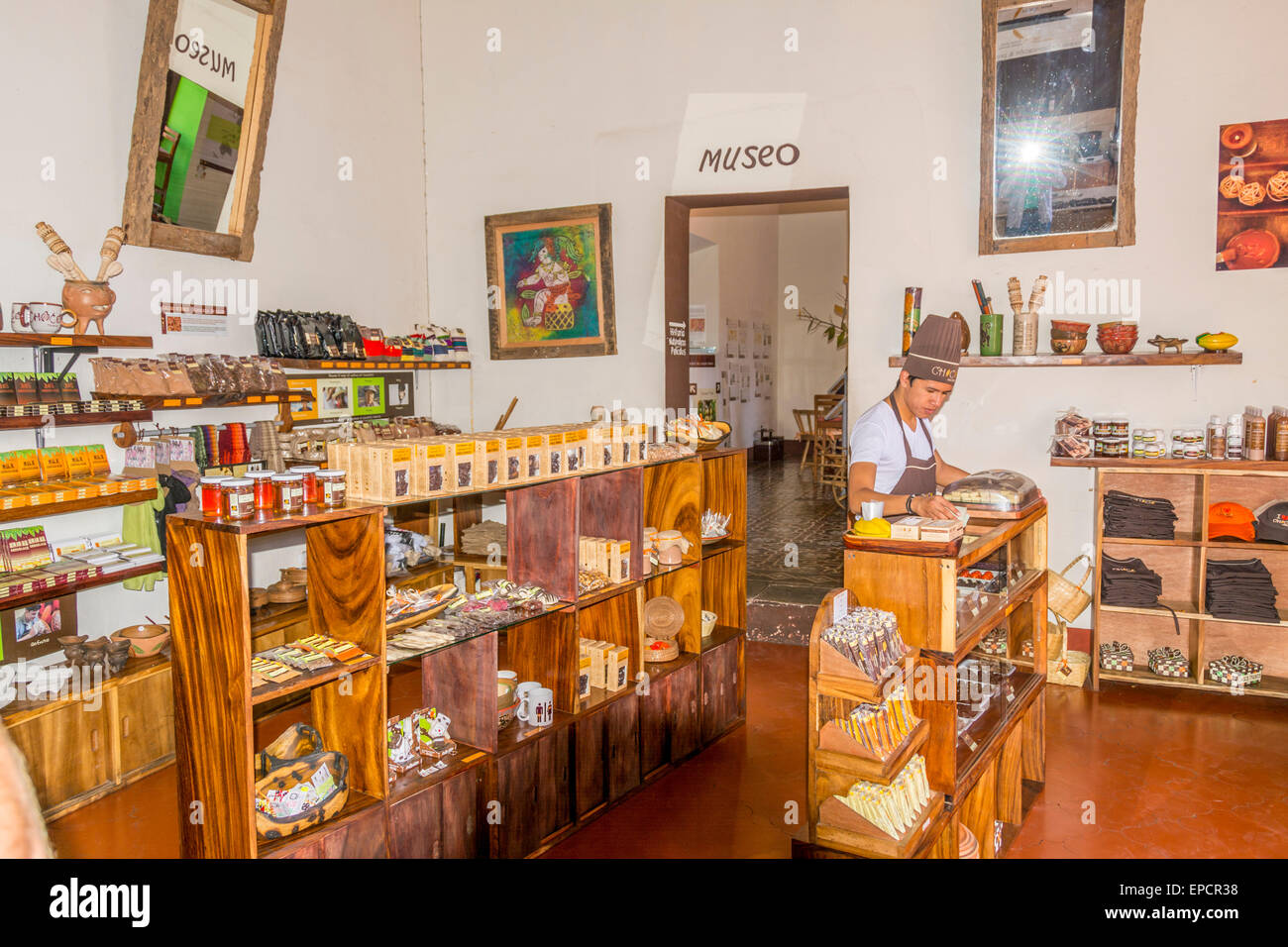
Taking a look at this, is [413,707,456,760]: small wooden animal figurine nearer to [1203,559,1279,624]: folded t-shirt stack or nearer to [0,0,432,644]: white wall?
[0,0,432,644]: white wall

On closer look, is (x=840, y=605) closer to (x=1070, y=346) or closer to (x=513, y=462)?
(x=513, y=462)

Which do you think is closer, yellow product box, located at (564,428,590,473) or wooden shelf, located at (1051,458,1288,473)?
yellow product box, located at (564,428,590,473)

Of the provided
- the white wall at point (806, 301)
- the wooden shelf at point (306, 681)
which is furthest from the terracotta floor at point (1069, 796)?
the white wall at point (806, 301)

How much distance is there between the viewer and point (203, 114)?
5.02 m

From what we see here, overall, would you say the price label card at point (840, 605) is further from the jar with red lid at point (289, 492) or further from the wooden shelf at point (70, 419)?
the wooden shelf at point (70, 419)

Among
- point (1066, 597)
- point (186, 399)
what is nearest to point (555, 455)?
point (186, 399)

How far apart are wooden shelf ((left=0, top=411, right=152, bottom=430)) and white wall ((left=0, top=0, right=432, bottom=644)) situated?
0.29 metres

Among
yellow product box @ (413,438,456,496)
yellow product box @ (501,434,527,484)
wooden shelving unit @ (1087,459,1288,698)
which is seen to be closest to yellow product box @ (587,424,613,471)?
yellow product box @ (501,434,527,484)

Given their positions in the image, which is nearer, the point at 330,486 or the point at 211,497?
the point at 211,497

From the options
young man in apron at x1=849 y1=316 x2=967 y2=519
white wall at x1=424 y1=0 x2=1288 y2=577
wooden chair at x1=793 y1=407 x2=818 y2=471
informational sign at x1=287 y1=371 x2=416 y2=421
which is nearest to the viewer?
young man in apron at x1=849 y1=316 x2=967 y2=519

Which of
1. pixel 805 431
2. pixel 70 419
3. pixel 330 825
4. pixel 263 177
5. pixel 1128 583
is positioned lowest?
pixel 330 825

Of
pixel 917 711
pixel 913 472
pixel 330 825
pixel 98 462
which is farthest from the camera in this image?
pixel 98 462

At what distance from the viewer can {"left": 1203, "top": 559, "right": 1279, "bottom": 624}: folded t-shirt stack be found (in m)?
5.09

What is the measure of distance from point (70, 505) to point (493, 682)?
221cm
